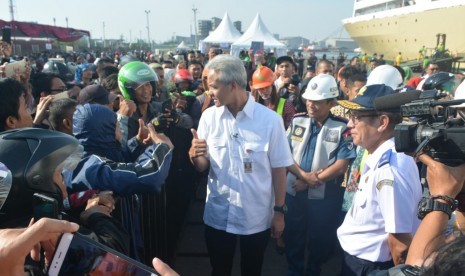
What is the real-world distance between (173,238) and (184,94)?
1.93 meters

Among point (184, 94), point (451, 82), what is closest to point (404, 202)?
point (451, 82)

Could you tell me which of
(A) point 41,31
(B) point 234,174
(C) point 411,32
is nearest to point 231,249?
(B) point 234,174

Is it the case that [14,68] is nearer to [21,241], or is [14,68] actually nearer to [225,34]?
[21,241]

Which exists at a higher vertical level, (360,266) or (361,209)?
(361,209)

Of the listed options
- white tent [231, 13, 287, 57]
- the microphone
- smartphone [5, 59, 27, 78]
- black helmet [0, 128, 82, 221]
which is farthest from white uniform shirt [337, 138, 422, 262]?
white tent [231, 13, 287, 57]

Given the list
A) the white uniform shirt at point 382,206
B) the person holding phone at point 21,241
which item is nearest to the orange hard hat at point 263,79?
the white uniform shirt at point 382,206

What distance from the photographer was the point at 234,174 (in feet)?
8.93

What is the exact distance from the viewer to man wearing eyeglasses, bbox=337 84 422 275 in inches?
79.4

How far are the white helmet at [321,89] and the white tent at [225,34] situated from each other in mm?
17182

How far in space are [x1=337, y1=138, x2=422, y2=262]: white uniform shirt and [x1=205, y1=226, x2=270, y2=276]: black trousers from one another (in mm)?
668

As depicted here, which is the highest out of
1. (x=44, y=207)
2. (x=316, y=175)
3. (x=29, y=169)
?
(x=29, y=169)

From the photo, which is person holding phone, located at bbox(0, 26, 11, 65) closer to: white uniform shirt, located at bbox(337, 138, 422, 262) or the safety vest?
the safety vest

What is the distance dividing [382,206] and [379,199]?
0.04 m

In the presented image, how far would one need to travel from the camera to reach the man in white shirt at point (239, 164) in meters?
2.68
